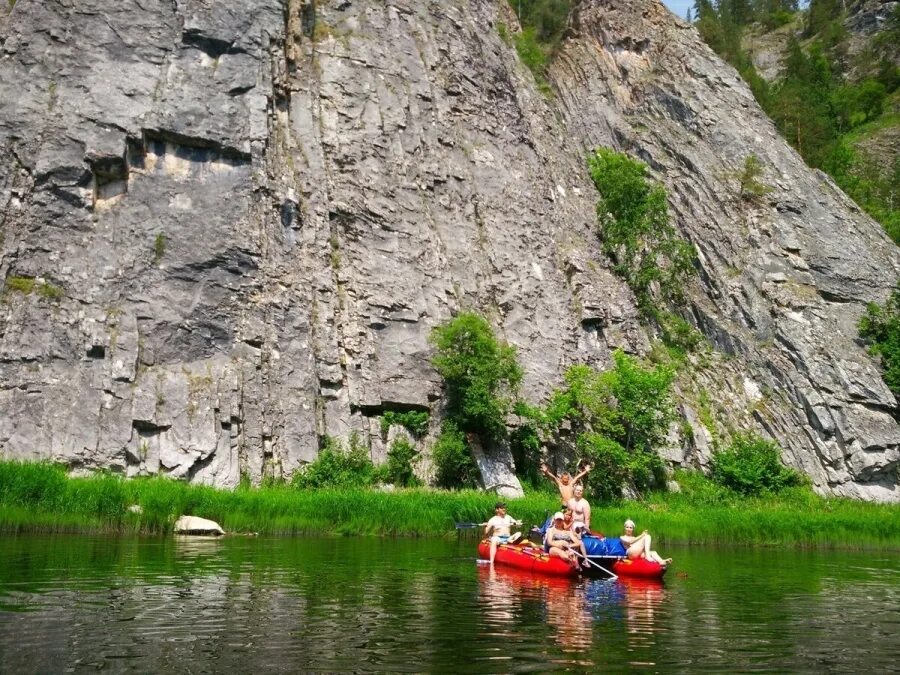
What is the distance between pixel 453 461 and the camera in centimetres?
3469

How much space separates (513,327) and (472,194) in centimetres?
806

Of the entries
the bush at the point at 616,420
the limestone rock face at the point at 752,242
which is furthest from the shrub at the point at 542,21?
the bush at the point at 616,420

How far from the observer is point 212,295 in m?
34.8

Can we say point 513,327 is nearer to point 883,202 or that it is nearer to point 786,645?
point 786,645

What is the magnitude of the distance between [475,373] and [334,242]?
921 centimetres

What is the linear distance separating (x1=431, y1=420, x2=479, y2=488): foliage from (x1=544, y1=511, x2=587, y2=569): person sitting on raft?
15644 millimetres

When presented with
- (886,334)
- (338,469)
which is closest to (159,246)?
(338,469)

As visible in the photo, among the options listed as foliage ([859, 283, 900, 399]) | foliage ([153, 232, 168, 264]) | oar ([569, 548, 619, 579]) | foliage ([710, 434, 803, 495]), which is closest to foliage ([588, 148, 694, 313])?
foliage ([859, 283, 900, 399])

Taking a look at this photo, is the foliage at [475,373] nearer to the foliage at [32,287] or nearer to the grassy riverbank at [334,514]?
the grassy riverbank at [334,514]

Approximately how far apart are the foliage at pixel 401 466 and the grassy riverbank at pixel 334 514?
2.63m

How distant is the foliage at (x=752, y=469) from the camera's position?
38.7m

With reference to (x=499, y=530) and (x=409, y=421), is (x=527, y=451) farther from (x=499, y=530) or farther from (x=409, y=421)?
(x=499, y=530)

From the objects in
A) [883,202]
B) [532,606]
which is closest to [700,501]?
[532,606]

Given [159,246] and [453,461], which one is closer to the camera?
[453,461]
